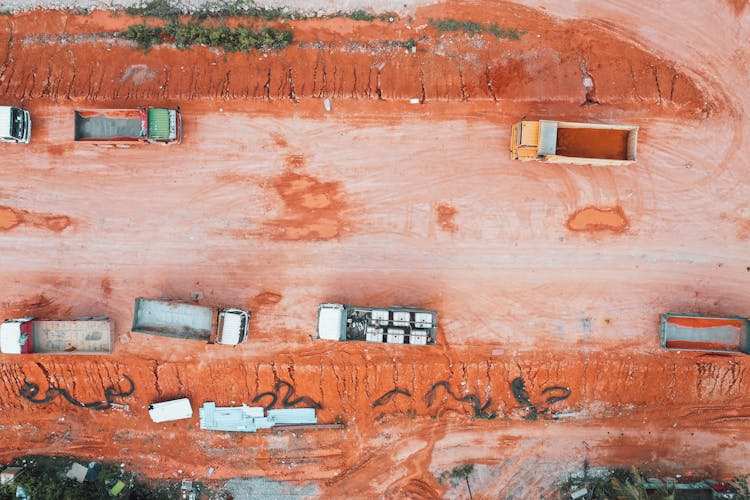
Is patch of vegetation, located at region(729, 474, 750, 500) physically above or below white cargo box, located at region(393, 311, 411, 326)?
below

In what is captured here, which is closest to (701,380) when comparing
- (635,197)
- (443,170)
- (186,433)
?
(635,197)

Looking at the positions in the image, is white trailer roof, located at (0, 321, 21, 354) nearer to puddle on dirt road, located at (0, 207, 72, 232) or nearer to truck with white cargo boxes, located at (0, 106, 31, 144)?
puddle on dirt road, located at (0, 207, 72, 232)

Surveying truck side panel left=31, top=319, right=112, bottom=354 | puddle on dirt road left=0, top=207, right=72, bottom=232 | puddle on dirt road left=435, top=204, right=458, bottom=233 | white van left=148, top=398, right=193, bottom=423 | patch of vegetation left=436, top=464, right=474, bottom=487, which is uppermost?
puddle on dirt road left=435, top=204, right=458, bottom=233

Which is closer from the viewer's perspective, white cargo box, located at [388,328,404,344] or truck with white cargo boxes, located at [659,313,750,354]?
white cargo box, located at [388,328,404,344]

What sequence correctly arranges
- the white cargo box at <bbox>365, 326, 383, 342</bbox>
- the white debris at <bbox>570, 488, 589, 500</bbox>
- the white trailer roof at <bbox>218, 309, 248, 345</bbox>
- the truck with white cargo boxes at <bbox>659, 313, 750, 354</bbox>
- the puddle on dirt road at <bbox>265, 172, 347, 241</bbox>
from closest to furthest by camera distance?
the white trailer roof at <bbox>218, 309, 248, 345</bbox> < the white cargo box at <bbox>365, 326, 383, 342</bbox> < the truck with white cargo boxes at <bbox>659, 313, 750, 354</bbox> < the puddle on dirt road at <bbox>265, 172, 347, 241</bbox> < the white debris at <bbox>570, 488, 589, 500</bbox>

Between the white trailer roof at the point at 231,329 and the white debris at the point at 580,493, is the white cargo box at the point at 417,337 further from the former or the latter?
the white debris at the point at 580,493

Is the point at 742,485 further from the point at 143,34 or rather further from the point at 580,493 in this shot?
the point at 143,34

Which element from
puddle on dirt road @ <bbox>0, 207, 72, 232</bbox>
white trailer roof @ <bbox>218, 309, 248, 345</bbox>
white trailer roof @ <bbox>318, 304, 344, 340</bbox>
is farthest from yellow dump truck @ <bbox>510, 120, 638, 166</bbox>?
puddle on dirt road @ <bbox>0, 207, 72, 232</bbox>

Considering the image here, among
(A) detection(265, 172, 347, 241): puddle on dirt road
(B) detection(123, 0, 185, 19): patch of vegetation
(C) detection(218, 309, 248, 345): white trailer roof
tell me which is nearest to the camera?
(C) detection(218, 309, 248, 345): white trailer roof
